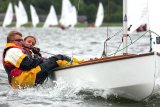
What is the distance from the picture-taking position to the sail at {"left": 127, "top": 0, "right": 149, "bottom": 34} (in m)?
8.06

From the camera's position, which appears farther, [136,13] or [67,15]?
[67,15]

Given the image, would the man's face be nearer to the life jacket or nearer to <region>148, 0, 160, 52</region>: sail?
the life jacket

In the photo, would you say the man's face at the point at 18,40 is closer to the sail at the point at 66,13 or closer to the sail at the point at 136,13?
the sail at the point at 136,13

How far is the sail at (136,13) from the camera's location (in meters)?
8.06

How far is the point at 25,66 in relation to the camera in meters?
8.00

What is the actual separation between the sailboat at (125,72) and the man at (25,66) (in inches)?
10.2

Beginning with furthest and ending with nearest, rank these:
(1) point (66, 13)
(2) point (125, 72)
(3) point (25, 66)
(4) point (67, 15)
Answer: (4) point (67, 15), (1) point (66, 13), (3) point (25, 66), (2) point (125, 72)

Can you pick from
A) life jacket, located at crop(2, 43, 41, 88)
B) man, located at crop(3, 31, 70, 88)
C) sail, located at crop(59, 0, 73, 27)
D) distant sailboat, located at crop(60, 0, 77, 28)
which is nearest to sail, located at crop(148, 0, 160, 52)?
man, located at crop(3, 31, 70, 88)

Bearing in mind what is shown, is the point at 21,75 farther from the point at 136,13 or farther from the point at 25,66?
the point at 136,13

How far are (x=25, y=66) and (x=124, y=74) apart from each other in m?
1.56

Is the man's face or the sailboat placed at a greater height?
the man's face

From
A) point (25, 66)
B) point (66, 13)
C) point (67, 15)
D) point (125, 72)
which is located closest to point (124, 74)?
point (125, 72)

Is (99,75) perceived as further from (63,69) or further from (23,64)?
(23,64)

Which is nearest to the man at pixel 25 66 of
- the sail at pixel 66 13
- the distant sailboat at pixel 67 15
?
the sail at pixel 66 13
